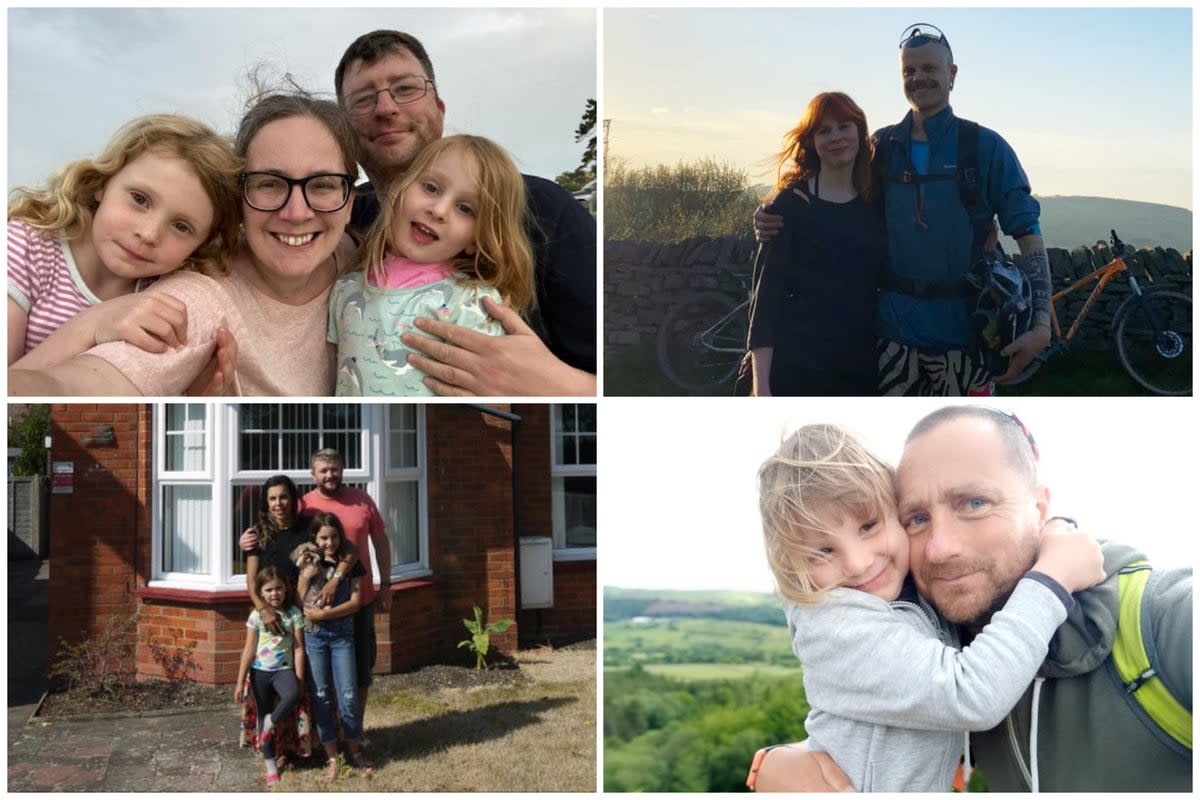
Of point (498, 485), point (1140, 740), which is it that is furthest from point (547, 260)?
point (1140, 740)

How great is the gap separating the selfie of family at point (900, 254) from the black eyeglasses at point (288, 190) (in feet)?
3.89

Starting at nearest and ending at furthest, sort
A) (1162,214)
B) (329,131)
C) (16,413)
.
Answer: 1. (329,131)
2. (16,413)
3. (1162,214)

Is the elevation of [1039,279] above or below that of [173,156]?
below

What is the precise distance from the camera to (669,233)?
3.30m

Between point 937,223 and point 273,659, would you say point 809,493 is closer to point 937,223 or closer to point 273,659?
point 937,223

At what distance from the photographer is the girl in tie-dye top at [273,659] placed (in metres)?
3.17

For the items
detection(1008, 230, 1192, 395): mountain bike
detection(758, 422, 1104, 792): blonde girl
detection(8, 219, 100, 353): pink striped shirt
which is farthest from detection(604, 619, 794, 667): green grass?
detection(8, 219, 100, 353): pink striped shirt

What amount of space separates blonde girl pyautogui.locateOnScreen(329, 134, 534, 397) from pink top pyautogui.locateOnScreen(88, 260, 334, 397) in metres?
0.06

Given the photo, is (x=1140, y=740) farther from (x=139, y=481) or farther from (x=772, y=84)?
(x=139, y=481)

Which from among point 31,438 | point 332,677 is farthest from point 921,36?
point 31,438

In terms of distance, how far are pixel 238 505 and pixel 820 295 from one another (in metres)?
1.74

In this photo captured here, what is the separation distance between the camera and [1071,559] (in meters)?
2.99

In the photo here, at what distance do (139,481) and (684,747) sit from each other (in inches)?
67.5

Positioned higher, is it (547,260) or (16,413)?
(547,260)
